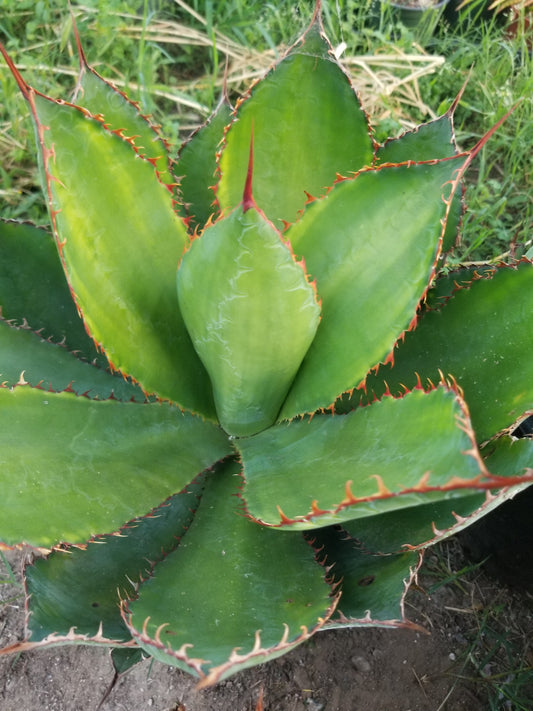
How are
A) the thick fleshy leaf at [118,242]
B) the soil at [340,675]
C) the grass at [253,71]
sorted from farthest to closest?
the grass at [253,71]
the soil at [340,675]
the thick fleshy leaf at [118,242]

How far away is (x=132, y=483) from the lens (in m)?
0.87

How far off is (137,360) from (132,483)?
0.59 feet

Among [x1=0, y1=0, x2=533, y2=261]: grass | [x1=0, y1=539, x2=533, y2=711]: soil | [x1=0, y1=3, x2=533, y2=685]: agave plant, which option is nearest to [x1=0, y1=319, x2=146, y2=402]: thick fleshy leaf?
Result: [x1=0, y1=3, x2=533, y2=685]: agave plant

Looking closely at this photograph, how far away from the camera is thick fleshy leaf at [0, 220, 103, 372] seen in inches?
41.7

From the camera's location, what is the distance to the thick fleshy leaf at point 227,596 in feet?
2.33

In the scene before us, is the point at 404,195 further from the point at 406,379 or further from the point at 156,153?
the point at 156,153

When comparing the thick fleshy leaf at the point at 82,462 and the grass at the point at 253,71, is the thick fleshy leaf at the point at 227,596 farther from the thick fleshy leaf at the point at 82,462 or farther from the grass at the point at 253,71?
the grass at the point at 253,71

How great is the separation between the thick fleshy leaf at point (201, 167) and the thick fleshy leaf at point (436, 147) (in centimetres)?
29

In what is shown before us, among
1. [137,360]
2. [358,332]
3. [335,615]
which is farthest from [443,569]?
[137,360]

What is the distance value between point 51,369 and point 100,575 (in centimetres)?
34

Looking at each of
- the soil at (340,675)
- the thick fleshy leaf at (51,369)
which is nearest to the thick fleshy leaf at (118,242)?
the thick fleshy leaf at (51,369)

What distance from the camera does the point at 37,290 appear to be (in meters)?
1.09

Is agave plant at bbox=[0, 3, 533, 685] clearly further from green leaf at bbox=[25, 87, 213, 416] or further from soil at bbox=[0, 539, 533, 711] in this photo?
soil at bbox=[0, 539, 533, 711]

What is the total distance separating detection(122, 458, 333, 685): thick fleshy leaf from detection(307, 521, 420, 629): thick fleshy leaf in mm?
54
